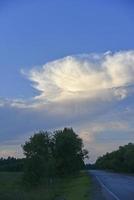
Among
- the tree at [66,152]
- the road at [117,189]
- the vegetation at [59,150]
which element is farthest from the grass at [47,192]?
the tree at [66,152]

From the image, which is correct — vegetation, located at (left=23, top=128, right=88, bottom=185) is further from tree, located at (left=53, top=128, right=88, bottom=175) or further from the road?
the road

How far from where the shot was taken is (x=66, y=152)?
10056 centimetres

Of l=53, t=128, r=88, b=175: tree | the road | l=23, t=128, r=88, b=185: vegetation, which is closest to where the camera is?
the road

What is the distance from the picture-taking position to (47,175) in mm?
60312

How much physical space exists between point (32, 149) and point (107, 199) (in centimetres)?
3792

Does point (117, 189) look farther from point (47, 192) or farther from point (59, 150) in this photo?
point (59, 150)

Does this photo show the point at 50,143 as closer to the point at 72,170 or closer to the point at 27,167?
the point at 72,170

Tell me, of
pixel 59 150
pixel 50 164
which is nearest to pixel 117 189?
pixel 50 164

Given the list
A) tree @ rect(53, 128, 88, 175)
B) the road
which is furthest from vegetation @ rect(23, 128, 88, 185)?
the road

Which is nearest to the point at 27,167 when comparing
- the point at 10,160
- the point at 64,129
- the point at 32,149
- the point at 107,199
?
the point at 32,149

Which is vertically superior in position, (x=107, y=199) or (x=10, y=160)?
(x=10, y=160)

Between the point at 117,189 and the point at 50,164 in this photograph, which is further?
the point at 50,164

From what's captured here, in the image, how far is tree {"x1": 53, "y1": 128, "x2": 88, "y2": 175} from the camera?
98500mm

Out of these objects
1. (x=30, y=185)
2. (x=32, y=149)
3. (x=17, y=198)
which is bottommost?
(x=17, y=198)
